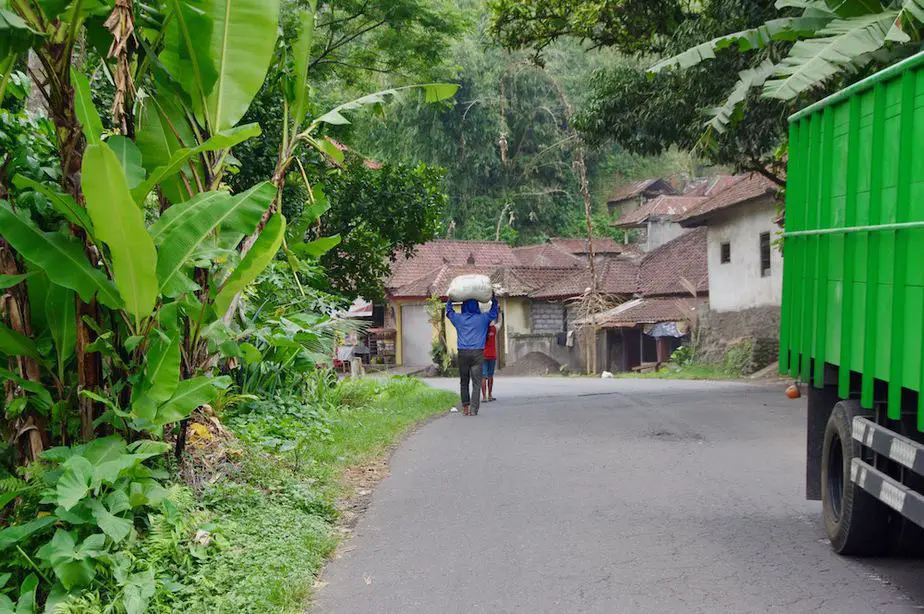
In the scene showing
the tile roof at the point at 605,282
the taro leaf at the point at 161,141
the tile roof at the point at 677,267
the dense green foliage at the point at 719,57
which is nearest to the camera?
the taro leaf at the point at 161,141

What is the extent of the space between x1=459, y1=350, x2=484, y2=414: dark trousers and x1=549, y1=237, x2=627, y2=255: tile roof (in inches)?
1513

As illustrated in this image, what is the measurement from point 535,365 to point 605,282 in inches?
204

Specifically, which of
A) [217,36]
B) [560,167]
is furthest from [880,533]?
[560,167]

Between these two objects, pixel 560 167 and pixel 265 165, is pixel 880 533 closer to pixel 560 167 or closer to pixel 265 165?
pixel 265 165

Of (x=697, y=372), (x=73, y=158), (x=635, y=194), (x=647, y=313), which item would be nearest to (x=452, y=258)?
(x=635, y=194)

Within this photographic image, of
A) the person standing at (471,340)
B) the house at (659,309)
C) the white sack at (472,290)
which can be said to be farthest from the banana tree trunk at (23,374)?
the house at (659,309)

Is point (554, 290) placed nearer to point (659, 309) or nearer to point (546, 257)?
point (546, 257)

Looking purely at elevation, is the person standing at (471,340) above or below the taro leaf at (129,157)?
below

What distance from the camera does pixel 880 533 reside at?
640 centimetres

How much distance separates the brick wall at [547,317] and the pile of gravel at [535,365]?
1597mm

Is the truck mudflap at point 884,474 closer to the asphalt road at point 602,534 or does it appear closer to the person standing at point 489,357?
the asphalt road at point 602,534

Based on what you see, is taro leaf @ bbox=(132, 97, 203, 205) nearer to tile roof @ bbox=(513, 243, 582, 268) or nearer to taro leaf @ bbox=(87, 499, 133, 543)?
taro leaf @ bbox=(87, 499, 133, 543)

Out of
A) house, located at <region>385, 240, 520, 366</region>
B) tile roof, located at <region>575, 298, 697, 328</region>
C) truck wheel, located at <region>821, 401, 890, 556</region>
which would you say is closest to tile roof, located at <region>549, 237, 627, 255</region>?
house, located at <region>385, 240, 520, 366</region>

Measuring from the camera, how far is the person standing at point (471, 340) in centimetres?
1545
